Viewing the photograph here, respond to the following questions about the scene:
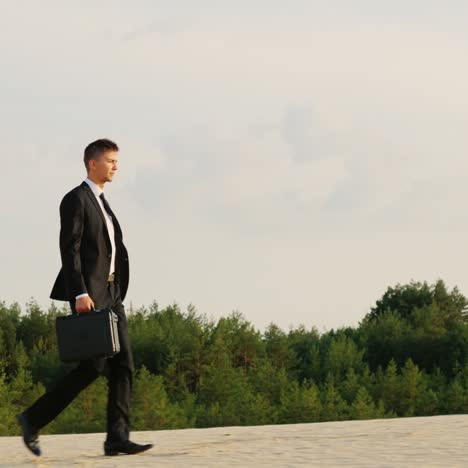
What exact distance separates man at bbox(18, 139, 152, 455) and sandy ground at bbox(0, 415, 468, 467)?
31cm

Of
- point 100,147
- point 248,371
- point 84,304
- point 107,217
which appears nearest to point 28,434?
point 84,304

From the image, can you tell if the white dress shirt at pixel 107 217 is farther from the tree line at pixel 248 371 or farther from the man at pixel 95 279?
the tree line at pixel 248 371

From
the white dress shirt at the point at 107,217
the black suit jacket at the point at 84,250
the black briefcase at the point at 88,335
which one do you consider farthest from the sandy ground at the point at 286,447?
the white dress shirt at the point at 107,217

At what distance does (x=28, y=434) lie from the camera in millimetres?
8336

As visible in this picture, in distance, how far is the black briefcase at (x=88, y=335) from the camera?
26.0 feet

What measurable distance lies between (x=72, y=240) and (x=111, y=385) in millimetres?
1088

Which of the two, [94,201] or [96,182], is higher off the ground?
[96,182]

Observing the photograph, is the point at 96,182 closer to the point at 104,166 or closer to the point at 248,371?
the point at 104,166

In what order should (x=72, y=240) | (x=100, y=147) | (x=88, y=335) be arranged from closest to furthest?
(x=88, y=335) → (x=72, y=240) → (x=100, y=147)

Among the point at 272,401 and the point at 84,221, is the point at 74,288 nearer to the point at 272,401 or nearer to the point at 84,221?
the point at 84,221

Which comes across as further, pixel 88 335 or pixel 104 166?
pixel 104 166

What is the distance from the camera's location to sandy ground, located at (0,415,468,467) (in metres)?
8.18

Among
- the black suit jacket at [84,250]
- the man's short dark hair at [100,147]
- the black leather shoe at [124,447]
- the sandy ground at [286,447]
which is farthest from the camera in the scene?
the black leather shoe at [124,447]

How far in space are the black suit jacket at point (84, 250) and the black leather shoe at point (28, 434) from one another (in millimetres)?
922
